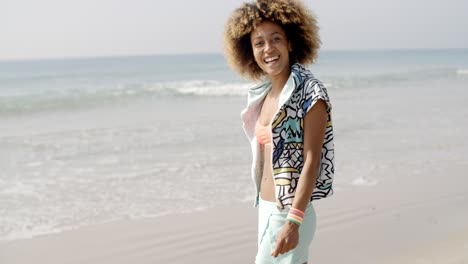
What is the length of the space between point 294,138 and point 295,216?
0.31 m

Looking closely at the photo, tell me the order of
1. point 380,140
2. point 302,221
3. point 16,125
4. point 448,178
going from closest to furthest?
point 302,221 < point 448,178 < point 380,140 < point 16,125

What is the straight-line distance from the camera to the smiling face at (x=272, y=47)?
88.2 inches

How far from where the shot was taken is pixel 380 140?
891cm

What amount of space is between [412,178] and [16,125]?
10108 mm

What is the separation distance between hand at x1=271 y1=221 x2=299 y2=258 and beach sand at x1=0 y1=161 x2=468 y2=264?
2.06m

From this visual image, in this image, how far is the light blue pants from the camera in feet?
7.23

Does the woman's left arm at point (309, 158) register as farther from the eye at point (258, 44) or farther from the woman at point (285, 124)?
the eye at point (258, 44)


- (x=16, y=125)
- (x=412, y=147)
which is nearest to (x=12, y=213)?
(x=412, y=147)

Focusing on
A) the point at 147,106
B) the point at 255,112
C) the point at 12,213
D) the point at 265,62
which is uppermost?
the point at 265,62

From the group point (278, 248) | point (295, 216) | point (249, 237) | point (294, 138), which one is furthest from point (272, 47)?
point (249, 237)

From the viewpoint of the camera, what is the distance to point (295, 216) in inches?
82.3

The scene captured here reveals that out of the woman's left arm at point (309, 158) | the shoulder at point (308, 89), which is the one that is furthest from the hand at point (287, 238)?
the shoulder at point (308, 89)

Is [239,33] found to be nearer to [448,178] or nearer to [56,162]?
[448,178]

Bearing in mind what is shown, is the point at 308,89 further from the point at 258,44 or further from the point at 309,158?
the point at 258,44
